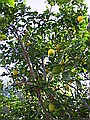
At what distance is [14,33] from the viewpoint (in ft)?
7.19

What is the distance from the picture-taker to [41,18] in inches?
85.1

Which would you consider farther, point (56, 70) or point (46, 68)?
point (46, 68)

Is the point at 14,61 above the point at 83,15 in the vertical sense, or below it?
below

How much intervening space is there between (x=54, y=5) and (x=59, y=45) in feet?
1.17

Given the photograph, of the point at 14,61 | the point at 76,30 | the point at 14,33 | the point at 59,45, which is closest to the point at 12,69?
the point at 14,61

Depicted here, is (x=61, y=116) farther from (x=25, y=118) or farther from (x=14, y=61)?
(x=14, y=61)

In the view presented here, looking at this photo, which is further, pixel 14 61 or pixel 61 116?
pixel 14 61

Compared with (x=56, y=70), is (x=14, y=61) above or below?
below

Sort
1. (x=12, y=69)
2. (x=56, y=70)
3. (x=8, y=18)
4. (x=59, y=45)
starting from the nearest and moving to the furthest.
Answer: (x=56, y=70) < (x=8, y=18) < (x=59, y=45) < (x=12, y=69)

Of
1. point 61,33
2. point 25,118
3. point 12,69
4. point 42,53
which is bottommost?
point 25,118

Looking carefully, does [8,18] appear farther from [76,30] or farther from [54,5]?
[76,30]

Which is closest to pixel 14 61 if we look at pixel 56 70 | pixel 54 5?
pixel 54 5

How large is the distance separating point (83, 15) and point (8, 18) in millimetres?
645

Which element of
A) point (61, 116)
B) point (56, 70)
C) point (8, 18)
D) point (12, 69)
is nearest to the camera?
point (56, 70)
